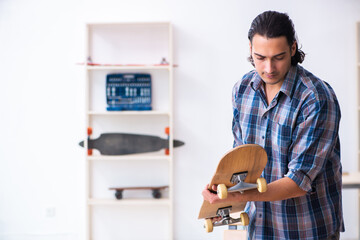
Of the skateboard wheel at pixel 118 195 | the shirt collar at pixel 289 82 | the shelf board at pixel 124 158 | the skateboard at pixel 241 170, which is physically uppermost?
the shirt collar at pixel 289 82

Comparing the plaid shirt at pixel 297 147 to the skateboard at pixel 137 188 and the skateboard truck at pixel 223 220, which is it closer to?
the skateboard truck at pixel 223 220

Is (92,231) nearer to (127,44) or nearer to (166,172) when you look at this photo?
(166,172)

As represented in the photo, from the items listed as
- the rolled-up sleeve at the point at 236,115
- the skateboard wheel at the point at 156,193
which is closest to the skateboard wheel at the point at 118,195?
the skateboard wheel at the point at 156,193

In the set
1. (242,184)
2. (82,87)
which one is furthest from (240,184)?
(82,87)

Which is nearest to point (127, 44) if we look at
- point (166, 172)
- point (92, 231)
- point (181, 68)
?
point (181, 68)

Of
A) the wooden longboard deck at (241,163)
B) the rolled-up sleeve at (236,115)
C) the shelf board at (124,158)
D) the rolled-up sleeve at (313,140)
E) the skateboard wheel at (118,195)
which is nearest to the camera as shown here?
the wooden longboard deck at (241,163)

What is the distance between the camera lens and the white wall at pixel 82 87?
118 inches

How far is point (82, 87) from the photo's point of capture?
3049 millimetres

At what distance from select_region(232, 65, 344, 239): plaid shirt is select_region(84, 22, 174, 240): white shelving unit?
168 centimetres

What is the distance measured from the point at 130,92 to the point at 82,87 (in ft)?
1.44

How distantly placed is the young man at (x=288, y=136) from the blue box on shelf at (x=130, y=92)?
65.8 inches

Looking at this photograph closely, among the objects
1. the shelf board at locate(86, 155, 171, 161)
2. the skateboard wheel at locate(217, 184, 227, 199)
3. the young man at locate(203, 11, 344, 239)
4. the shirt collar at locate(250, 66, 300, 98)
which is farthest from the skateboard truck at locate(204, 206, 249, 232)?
the shelf board at locate(86, 155, 171, 161)

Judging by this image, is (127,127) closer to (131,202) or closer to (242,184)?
(131,202)

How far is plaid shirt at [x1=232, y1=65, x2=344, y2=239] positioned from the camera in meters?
1.11
